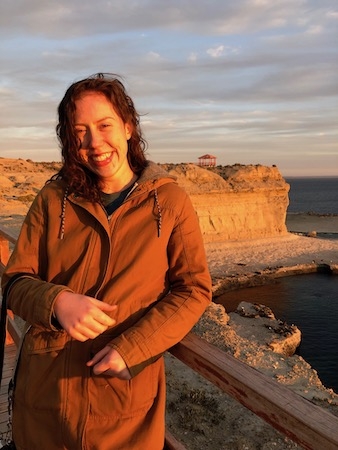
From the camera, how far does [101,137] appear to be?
211 cm

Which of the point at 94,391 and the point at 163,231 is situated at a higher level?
the point at 163,231

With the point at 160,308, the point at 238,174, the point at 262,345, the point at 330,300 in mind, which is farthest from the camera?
the point at 238,174

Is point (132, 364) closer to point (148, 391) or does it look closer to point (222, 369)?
point (148, 391)

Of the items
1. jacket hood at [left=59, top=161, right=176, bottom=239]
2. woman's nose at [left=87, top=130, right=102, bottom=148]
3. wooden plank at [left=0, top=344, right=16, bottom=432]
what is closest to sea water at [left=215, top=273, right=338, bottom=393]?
wooden plank at [left=0, top=344, right=16, bottom=432]

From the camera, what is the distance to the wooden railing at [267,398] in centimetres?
142

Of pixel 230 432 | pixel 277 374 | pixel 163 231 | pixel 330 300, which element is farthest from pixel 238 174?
pixel 163 231

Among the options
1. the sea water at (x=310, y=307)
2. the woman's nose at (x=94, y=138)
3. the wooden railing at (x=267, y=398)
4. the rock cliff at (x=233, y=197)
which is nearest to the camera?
the wooden railing at (x=267, y=398)

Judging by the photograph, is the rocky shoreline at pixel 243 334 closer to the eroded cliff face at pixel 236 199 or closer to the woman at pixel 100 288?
the eroded cliff face at pixel 236 199

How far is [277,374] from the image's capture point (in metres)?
14.7

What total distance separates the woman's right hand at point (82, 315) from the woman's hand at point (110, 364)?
0.09 meters

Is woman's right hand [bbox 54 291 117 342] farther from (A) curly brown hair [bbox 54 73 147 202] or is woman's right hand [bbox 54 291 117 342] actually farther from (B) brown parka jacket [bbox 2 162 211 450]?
(A) curly brown hair [bbox 54 73 147 202]

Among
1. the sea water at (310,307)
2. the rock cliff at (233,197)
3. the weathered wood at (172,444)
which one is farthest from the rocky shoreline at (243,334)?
the weathered wood at (172,444)

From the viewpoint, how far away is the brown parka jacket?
6.04ft

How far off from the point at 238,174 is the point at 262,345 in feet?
83.6
